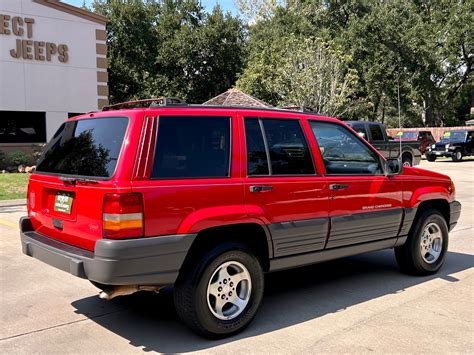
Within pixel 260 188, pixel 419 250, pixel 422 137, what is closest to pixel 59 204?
pixel 260 188

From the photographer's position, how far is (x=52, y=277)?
19.6 ft

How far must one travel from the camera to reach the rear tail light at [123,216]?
3.64 meters

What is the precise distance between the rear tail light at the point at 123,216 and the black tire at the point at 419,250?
3451mm

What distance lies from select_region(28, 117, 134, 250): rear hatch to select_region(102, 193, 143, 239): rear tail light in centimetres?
6

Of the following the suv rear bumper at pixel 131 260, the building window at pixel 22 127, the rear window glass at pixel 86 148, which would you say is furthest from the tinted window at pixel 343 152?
the building window at pixel 22 127

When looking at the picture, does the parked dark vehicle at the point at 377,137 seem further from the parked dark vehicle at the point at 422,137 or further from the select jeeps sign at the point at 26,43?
the parked dark vehicle at the point at 422,137

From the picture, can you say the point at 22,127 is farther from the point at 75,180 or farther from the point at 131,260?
the point at 131,260

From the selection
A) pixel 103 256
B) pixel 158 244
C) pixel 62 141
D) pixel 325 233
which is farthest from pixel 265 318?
pixel 62 141

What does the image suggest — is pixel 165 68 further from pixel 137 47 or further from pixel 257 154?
pixel 257 154

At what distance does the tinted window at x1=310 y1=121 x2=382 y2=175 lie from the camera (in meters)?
5.06

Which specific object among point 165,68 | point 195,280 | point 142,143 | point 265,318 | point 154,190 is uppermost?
point 165,68

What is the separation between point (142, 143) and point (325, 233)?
2.02m

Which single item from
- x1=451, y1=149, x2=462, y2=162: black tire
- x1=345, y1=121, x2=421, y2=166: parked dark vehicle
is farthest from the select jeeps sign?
x1=451, y1=149, x2=462, y2=162: black tire

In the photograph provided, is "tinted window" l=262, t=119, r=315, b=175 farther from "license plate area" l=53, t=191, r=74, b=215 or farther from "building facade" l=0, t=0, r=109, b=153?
"building facade" l=0, t=0, r=109, b=153
